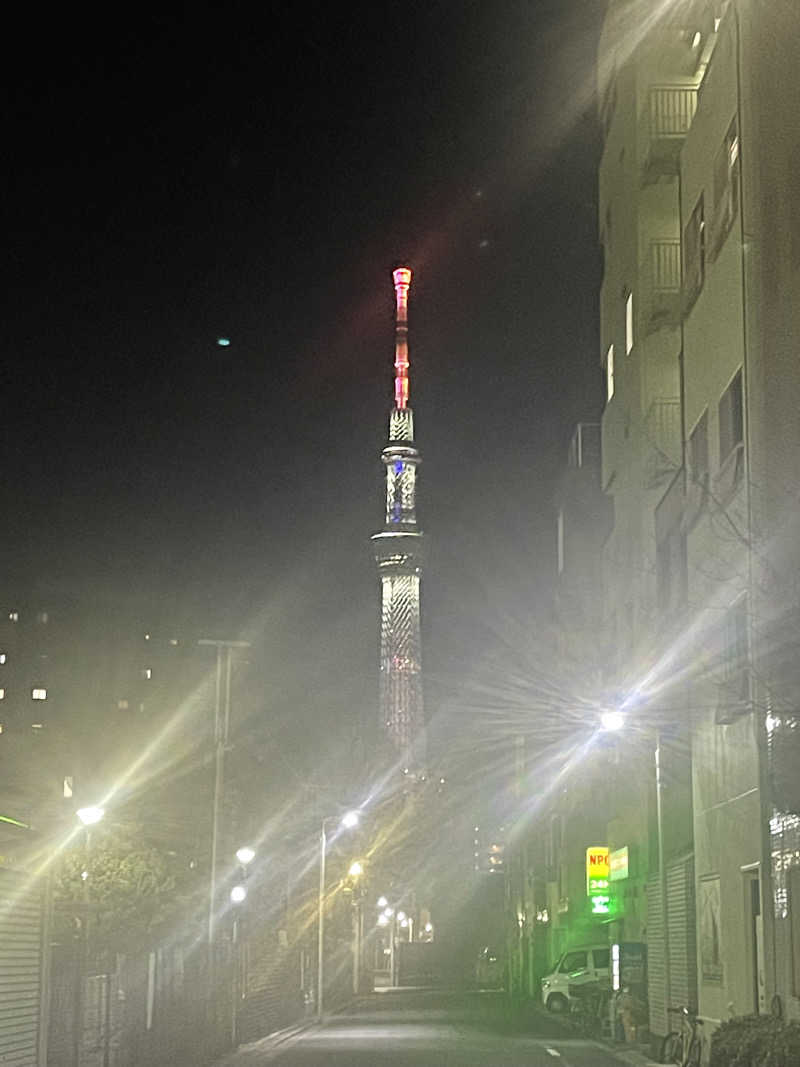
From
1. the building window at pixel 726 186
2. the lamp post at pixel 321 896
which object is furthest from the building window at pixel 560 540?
the building window at pixel 726 186

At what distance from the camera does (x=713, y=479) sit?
30.8 meters

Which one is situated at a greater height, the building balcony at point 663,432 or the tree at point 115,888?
the building balcony at point 663,432

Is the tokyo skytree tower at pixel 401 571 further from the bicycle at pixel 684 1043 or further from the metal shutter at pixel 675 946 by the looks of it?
the bicycle at pixel 684 1043

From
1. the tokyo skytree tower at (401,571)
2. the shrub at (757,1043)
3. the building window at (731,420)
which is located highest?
the tokyo skytree tower at (401,571)

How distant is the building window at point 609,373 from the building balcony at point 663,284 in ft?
28.6

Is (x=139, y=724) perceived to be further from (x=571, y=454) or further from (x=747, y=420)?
(x=571, y=454)

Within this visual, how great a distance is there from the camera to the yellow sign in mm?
50531

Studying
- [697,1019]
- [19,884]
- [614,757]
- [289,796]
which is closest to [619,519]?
[614,757]

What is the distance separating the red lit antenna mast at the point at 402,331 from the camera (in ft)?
522

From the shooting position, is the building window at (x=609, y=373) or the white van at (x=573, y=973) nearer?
the building window at (x=609, y=373)

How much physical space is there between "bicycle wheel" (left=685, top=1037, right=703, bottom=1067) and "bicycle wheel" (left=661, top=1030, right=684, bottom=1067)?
0.92 m

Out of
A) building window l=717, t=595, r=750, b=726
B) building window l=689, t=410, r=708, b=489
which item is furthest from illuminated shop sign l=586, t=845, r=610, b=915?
building window l=717, t=595, r=750, b=726

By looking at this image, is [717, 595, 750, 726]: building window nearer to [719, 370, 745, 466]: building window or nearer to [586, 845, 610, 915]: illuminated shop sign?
[719, 370, 745, 466]: building window

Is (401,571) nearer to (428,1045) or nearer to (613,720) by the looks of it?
(428,1045)
